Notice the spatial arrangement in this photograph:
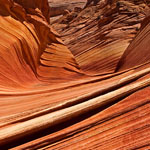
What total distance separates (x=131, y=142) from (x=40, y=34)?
453 cm

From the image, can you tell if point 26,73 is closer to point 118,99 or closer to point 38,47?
point 38,47

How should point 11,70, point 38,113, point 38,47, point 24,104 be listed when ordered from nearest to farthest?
point 38,113 < point 24,104 < point 11,70 < point 38,47

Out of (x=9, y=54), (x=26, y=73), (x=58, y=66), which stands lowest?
(x=58, y=66)

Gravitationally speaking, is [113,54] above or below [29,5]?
below

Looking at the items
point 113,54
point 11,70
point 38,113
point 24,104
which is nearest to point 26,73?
point 11,70

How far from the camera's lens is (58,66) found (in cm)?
507

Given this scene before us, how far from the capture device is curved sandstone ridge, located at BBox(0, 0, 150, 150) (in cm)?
136

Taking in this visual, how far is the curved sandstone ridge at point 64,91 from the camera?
1.36 meters

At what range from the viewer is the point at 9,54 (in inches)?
133

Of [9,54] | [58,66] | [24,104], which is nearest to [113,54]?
[58,66]

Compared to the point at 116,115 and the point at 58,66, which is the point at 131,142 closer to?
the point at 116,115

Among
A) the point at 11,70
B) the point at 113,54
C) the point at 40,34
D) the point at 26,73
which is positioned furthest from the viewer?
the point at 113,54

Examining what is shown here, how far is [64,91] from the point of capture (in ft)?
8.57

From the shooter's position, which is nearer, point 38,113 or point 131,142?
point 131,142
